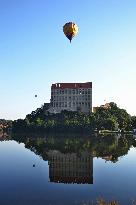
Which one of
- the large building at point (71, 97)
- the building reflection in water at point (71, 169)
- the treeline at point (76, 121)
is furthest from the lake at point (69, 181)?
the large building at point (71, 97)

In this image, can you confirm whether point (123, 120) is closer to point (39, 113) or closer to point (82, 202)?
point (39, 113)

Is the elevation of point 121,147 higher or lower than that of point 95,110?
lower

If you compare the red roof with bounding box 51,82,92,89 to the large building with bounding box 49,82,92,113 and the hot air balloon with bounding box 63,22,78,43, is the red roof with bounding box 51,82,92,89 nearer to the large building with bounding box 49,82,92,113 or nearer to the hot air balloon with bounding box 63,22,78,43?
the large building with bounding box 49,82,92,113

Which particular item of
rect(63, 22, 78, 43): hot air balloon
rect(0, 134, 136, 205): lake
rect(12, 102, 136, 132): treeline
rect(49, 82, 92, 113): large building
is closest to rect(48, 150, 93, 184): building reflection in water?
rect(0, 134, 136, 205): lake

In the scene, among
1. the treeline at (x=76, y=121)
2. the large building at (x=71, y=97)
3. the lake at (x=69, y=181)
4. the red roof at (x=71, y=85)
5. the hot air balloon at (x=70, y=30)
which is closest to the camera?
the lake at (x=69, y=181)

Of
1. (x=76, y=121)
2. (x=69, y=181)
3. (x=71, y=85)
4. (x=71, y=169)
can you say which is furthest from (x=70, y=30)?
(x=71, y=85)

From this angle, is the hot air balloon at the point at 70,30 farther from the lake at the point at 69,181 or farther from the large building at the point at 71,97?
the large building at the point at 71,97

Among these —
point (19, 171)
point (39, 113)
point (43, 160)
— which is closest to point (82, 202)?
point (19, 171)
